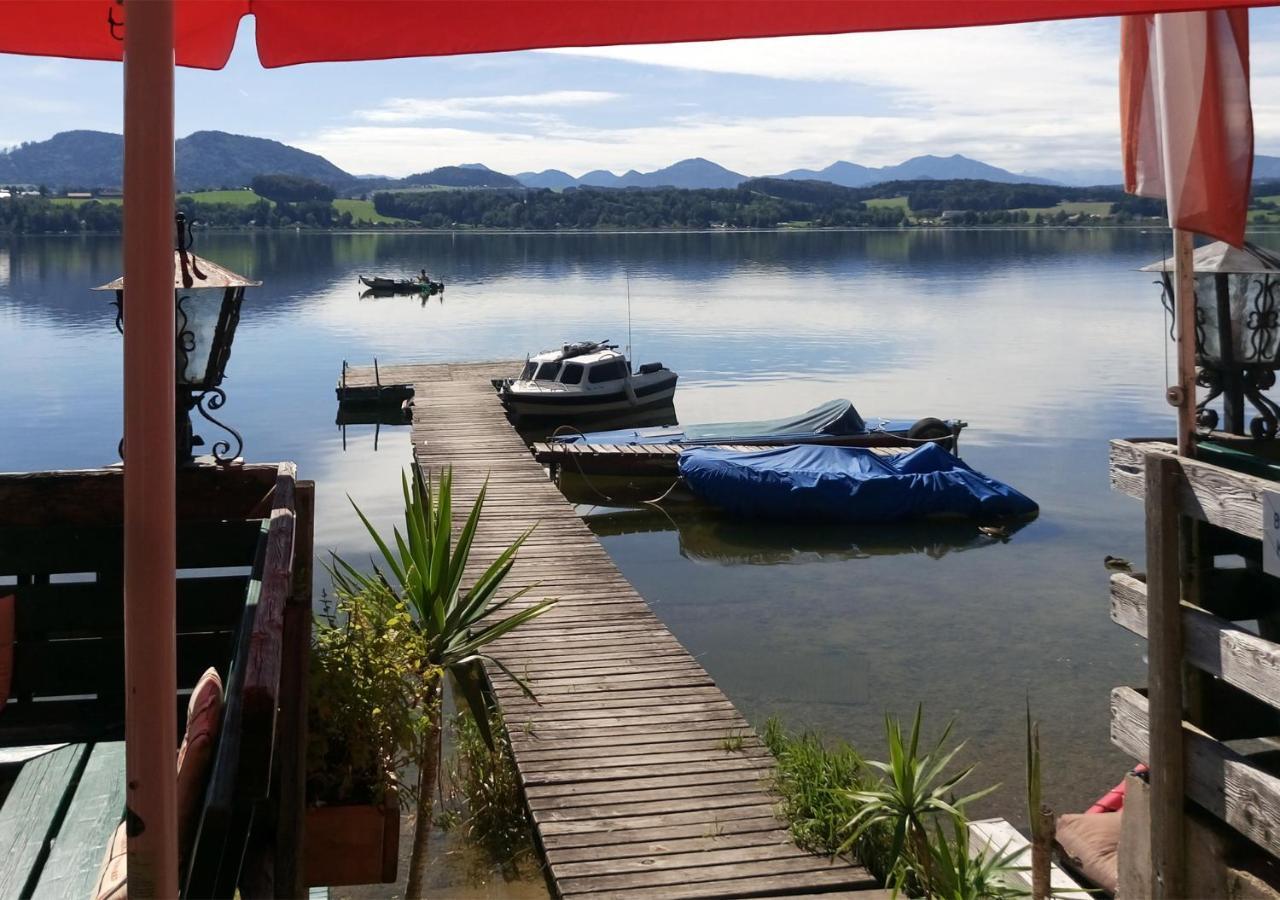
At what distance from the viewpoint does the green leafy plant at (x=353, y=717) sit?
3.65 meters

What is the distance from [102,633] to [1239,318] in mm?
4637

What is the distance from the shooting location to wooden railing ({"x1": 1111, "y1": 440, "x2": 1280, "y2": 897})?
13.0 feet

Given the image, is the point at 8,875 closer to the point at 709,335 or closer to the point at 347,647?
the point at 347,647

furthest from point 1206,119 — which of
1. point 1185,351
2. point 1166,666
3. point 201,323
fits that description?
point 201,323

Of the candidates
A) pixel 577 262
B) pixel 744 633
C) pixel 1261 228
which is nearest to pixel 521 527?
pixel 744 633

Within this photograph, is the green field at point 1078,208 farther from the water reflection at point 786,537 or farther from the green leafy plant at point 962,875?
the green leafy plant at point 962,875

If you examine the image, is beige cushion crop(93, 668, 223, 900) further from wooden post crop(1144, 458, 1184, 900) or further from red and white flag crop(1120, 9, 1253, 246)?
wooden post crop(1144, 458, 1184, 900)

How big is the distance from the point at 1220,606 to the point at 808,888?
234cm

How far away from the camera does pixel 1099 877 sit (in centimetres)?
657

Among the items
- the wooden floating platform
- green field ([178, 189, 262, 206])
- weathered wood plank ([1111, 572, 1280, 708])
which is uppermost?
green field ([178, 189, 262, 206])

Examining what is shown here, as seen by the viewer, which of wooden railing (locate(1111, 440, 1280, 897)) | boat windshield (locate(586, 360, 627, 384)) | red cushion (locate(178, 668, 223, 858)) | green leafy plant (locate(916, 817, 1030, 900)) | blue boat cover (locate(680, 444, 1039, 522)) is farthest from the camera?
boat windshield (locate(586, 360, 627, 384))

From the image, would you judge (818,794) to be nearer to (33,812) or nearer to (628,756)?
(628,756)

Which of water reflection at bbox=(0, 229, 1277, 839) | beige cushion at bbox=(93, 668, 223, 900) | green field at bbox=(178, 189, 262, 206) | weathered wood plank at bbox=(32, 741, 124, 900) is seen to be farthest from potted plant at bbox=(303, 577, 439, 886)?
green field at bbox=(178, 189, 262, 206)

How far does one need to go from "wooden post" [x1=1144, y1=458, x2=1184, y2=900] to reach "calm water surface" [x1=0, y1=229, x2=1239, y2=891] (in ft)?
16.1
